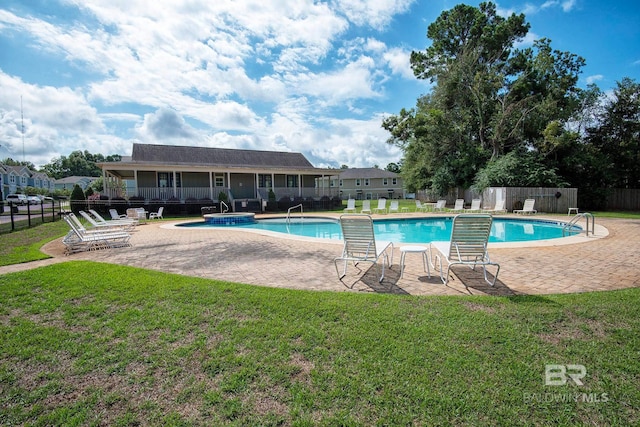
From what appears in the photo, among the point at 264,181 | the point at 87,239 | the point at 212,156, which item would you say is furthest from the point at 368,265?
the point at 212,156

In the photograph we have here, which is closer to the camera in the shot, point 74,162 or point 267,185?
point 267,185

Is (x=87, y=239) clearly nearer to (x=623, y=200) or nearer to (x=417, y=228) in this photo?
(x=417, y=228)

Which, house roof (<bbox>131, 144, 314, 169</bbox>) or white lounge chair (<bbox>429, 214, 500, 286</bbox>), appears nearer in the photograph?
white lounge chair (<bbox>429, 214, 500, 286</bbox>)

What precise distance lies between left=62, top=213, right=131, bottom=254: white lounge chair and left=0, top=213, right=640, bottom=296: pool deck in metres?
0.31

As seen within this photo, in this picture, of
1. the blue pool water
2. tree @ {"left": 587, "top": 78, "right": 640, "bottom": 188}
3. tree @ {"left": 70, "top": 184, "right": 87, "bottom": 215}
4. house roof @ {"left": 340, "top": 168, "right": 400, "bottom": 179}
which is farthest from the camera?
house roof @ {"left": 340, "top": 168, "right": 400, "bottom": 179}

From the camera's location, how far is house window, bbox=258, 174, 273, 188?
27438 millimetres

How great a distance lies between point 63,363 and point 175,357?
1051 mm

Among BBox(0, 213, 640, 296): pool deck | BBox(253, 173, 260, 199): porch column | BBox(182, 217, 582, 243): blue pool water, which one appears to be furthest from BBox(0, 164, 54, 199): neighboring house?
BBox(0, 213, 640, 296): pool deck

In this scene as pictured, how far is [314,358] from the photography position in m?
2.84

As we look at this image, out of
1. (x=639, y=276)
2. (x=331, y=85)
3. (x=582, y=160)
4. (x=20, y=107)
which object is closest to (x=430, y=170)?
(x=582, y=160)

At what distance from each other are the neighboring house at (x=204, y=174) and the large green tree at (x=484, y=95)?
10.5m

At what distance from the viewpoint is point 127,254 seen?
25.3 feet

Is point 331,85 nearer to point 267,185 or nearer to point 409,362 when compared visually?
point 267,185

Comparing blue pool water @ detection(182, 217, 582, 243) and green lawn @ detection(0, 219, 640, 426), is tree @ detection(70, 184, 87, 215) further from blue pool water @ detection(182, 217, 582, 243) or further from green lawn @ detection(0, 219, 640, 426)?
green lawn @ detection(0, 219, 640, 426)
